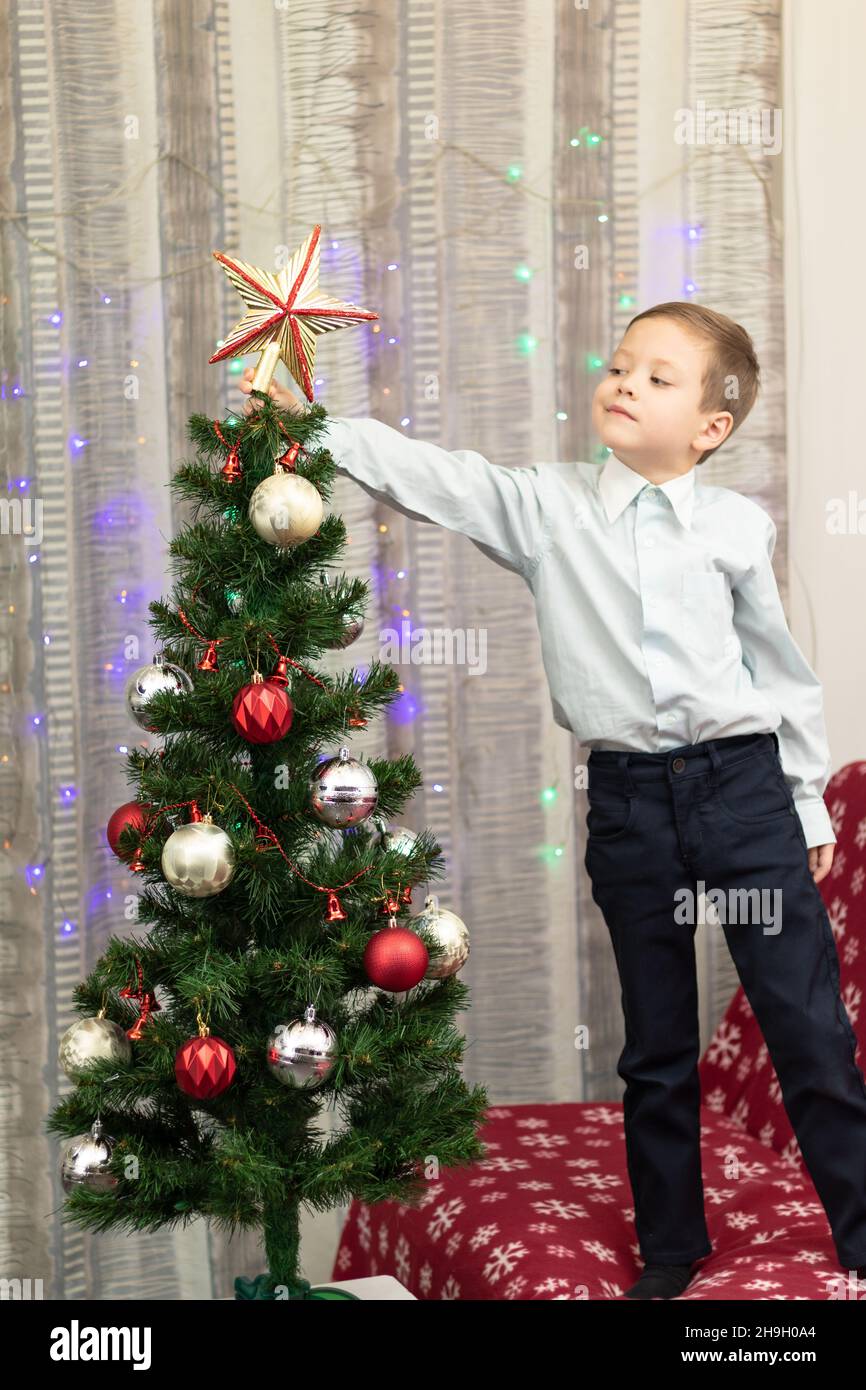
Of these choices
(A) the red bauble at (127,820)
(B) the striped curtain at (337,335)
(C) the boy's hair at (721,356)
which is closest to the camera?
(A) the red bauble at (127,820)

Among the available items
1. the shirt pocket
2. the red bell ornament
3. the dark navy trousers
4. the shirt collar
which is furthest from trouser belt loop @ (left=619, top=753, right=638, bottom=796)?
the red bell ornament

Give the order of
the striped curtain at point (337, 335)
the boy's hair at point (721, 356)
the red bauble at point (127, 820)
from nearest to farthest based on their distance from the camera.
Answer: the red bauble at point (127, 820), the boy's hair at point (721, 356), the striped curtain at point (337, 335)

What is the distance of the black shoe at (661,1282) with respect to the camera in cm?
146

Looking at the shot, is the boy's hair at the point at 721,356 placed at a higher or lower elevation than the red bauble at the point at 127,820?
higher

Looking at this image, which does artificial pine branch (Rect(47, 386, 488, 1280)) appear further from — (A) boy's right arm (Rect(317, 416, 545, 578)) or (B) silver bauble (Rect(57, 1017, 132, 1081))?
(A) boy's right arm (Rect(317, 416, 545, 578))

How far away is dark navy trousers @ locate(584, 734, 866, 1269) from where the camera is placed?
145cm

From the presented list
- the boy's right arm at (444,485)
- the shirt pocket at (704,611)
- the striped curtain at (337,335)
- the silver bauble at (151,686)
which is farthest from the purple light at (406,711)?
the silver bauble at (151,686)

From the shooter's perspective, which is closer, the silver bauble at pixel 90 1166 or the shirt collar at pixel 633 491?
the silver bauble at pixel 90 1166

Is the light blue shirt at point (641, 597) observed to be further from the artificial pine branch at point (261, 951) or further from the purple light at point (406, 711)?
the purple light at point (406, 711)

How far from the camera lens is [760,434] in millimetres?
2016

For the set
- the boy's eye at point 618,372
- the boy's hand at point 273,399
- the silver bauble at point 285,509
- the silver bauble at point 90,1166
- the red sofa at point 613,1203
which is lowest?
the red sofa at point 613,1203

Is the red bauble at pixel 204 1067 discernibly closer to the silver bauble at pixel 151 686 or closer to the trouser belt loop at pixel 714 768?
the silver bauble at pixel 151 686

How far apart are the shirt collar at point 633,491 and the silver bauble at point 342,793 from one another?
46cm
